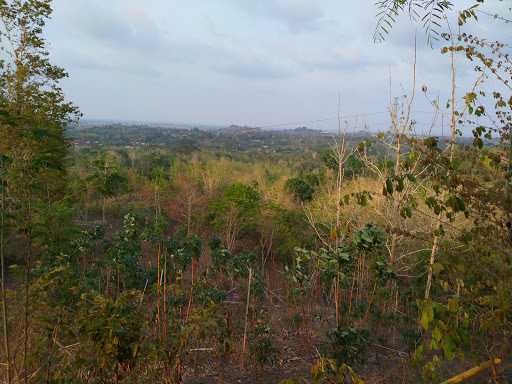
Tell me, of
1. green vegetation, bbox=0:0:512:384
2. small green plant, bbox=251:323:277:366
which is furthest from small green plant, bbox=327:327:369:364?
small green plant, bbox=251:323:277:366

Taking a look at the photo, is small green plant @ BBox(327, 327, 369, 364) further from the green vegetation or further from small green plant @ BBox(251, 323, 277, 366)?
small green plant @ BBox(251, 323, 277, 366)

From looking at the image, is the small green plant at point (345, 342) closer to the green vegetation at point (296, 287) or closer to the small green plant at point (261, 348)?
the green vegetation at point (296, 287)

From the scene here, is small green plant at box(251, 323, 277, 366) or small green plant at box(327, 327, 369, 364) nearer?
small green plant at box(327, 327, 369, 364)

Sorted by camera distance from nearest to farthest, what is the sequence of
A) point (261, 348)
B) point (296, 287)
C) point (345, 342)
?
point (345, 342), point (261, 348), point (296, 287)

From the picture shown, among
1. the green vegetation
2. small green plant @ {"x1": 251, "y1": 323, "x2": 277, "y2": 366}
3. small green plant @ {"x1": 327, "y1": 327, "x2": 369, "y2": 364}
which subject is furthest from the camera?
small green plant @ {"x1": 251, "y1": 323, "x2": 277, "y2": 366}

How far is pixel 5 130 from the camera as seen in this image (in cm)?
625

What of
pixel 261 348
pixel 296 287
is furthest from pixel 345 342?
pixel 296 287

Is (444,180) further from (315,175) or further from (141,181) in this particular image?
(141,181)

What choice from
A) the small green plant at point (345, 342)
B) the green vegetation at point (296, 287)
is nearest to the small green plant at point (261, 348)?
the green vegetation at point (296, 287)

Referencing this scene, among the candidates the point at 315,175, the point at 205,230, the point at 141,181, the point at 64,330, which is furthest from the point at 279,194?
the point at 64,330

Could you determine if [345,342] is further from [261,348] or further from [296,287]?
[296,287]

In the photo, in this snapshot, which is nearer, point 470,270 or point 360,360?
point 470,270

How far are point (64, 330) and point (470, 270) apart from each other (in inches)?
92.1

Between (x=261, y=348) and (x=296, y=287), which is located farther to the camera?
(x=296, y=287)
